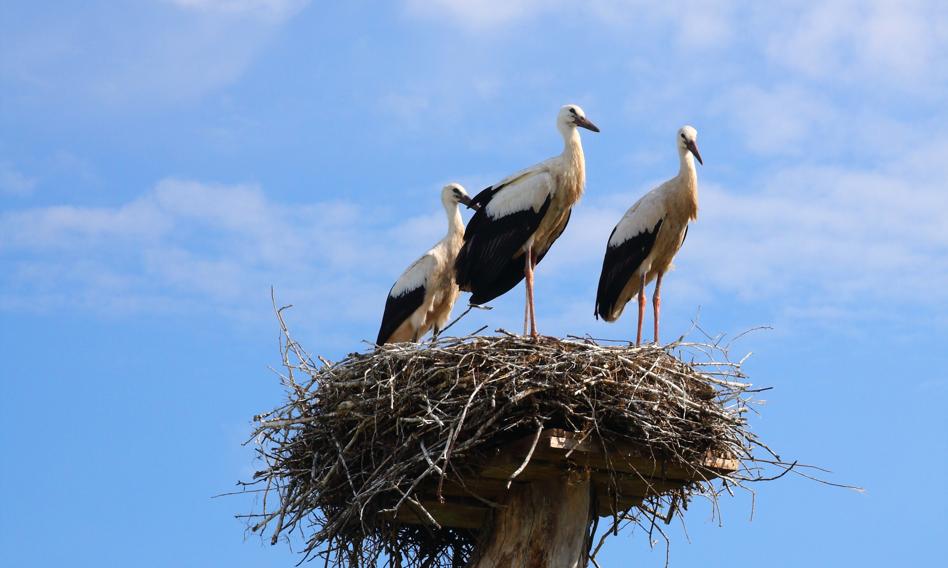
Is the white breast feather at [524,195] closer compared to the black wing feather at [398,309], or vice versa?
the white breast feather at [524,195]

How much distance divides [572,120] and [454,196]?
146cm

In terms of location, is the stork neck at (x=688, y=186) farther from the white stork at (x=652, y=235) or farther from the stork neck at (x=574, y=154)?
the stork neck at (x=574, y=154)

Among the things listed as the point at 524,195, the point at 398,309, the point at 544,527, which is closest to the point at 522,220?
the point at 524,195

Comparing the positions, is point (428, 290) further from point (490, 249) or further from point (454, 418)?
point (454, 418)

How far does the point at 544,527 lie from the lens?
281 inches

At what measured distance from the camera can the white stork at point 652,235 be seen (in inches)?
385

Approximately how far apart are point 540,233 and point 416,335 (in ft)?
5.46

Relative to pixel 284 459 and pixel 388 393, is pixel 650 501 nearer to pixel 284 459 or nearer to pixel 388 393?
pixel 388 393

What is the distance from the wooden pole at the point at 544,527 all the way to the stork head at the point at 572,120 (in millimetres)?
3417

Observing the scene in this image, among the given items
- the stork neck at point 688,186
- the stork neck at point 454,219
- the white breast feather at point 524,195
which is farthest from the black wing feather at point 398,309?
the stork neck at point 688,186

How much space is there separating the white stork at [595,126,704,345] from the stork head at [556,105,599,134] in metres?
0.66

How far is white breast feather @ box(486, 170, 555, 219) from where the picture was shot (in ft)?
31.1

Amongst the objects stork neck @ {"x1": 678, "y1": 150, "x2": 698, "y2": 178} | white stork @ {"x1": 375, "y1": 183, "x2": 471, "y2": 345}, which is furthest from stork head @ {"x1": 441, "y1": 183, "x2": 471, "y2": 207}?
stork neck @ {"x1": 678, "y1": 150, "x2": 698, "y2": 178}

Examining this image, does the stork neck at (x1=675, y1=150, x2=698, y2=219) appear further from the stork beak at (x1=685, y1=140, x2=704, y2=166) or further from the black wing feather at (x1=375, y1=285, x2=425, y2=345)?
the black wing feather at (x1=375, y1=285, x2=425, y2=345)
